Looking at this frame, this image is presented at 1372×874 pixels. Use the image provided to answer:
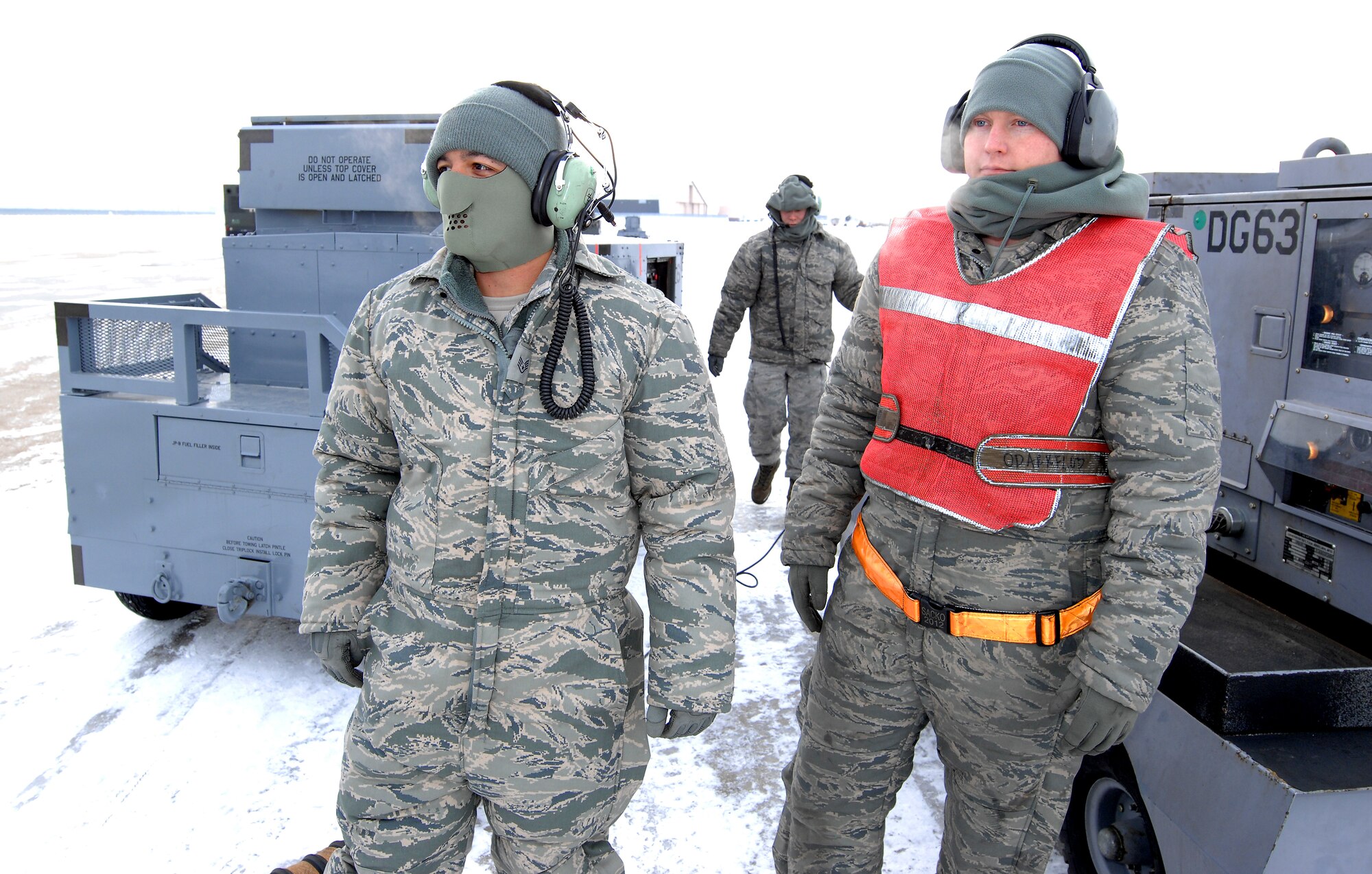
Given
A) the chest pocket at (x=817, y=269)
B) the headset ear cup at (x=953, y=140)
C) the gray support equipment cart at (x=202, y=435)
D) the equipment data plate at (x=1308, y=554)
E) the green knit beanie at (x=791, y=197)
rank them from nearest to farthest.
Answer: the headset ear cup at (x=953, y=140) → the equipment data plate at (x=1308, y=554) → the gray support equipment cart at (x=202, y=435) → the green knit beanie at (x=791, y=197) → the chest pocket at (x=817, y=269)

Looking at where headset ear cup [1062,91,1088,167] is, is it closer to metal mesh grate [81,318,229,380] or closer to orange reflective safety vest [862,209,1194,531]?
orange reflective safety vest [862,209,1194,531]

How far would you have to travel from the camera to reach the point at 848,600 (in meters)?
2.05

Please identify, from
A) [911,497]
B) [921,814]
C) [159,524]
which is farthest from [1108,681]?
[159,524]

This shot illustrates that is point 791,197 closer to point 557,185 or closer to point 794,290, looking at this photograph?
point 794,290

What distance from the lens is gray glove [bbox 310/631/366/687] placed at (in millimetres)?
1897

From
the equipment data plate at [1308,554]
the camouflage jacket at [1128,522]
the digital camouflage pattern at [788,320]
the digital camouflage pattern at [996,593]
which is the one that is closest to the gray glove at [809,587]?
the digital camouflage pattern at [996,593]

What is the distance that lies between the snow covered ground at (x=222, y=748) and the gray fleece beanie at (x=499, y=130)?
1927mm

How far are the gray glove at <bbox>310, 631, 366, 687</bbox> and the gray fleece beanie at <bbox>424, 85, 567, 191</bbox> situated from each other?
0.97 meters

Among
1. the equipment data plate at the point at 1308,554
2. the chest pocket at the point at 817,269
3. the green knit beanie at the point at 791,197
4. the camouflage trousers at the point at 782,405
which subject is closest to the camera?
the equipment data plate at the point at 1308,554

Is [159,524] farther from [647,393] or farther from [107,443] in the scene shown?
[647,393]

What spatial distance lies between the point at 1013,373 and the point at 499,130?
1068 millimetres

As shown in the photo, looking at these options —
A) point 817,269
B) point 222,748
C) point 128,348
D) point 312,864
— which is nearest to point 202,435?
point 128,348

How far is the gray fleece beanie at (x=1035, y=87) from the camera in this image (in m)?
1.79

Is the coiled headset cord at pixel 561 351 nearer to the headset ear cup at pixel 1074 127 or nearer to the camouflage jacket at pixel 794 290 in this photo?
the headset ear cup at pixel 1074 127
